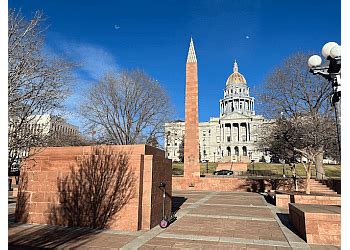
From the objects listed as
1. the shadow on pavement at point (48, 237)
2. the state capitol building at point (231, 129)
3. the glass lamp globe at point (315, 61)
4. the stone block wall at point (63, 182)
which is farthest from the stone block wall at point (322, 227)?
the state capitol building at point (231, 129)

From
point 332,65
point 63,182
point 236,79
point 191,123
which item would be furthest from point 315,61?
point 236,79

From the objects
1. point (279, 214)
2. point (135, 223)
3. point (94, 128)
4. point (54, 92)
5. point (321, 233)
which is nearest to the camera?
point (54, 92)

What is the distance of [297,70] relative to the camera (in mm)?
25766

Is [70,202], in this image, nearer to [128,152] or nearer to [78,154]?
[78,154]

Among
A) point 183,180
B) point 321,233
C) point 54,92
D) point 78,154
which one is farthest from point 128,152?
point 183,180

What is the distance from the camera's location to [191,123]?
24.1 m

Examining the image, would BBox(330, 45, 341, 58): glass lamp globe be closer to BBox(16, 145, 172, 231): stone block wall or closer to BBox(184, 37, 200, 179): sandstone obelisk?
BBox(16, 145, 172, 231): stone block wall

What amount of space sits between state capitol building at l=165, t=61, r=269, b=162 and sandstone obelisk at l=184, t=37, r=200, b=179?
67.6 metres

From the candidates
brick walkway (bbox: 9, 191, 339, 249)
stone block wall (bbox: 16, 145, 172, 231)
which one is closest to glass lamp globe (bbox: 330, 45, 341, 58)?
brick walkway (bbox: 9, 191, 339, 249)

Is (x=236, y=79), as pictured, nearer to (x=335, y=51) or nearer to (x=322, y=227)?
(x=322, y=227)

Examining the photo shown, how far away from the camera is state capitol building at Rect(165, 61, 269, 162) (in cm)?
9706

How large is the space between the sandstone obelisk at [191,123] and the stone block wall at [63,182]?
14.4 metres

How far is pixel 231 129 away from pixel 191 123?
80.6 meters

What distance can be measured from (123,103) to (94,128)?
4186 mm
